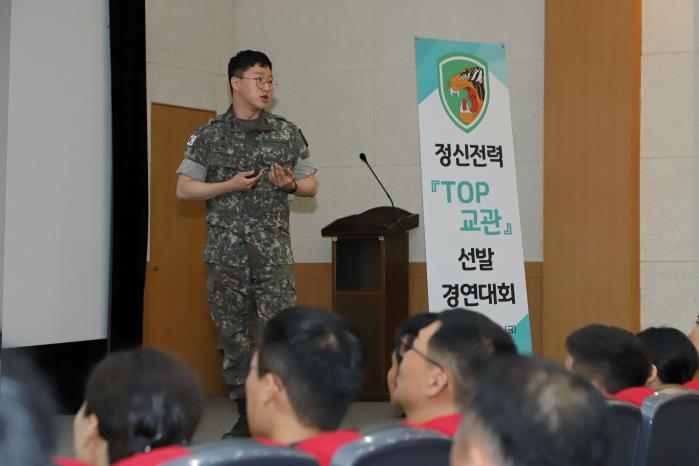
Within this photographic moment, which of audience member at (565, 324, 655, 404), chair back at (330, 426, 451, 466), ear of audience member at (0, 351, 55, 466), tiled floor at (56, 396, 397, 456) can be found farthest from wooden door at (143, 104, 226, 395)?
ear of audience member at (0, 351, 55, 466)

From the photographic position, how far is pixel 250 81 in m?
4.47

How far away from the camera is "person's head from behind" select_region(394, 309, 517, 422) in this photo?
2.16 m

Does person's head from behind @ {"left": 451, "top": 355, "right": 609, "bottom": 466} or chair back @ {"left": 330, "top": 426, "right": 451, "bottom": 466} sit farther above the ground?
person's head from behind @ {"left": 451, "top": 355, "right": 609, "bottom": 466}

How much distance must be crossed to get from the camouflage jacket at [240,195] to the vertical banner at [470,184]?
3.82 feet

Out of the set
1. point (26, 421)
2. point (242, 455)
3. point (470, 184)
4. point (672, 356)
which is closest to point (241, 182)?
point (470, 184)

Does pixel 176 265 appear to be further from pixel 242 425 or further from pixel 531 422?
pixel 531 422

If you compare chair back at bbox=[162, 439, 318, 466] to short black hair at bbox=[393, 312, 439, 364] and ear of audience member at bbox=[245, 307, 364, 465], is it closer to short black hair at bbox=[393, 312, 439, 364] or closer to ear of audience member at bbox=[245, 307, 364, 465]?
ear of audience member at bbox=[245, 307, 364, 465]

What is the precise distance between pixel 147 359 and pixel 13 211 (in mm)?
3567

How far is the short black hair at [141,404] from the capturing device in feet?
5.17

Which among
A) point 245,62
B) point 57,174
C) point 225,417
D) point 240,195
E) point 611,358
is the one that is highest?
point 245,62

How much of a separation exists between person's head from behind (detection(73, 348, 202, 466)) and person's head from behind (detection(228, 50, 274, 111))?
2940mm

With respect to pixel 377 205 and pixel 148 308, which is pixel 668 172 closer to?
pixel 377 205

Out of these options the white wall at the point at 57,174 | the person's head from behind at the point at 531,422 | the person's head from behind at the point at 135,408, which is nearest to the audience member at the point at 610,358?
the person's head from behind at the point at 135,408

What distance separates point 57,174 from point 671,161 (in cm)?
342
